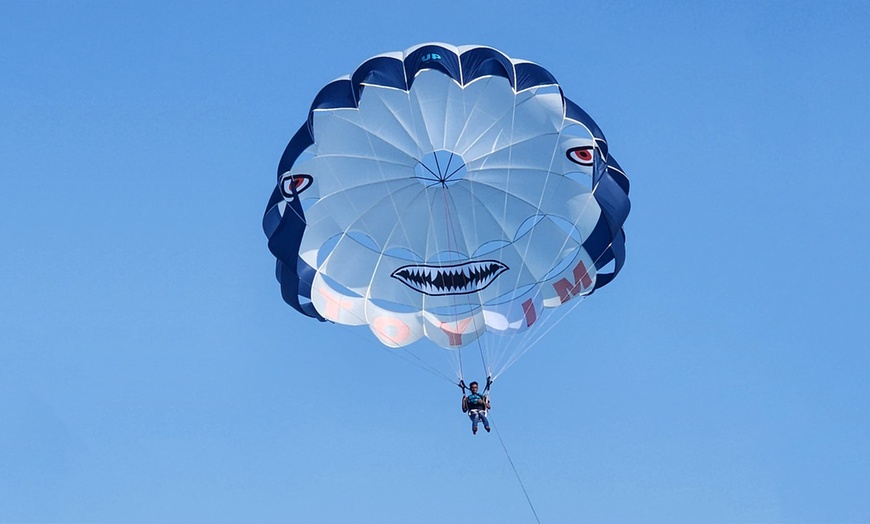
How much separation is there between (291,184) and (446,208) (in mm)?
3183

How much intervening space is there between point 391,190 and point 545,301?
3551 millimetres

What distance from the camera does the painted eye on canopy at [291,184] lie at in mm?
26531

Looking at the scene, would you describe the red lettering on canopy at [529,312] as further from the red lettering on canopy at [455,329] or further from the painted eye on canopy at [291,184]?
the painted eye on canopy at [291,184]

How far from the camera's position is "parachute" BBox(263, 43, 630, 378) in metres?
26.8

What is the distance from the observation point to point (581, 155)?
87.9 feet

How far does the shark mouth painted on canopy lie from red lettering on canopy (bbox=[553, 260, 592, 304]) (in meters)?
1.06

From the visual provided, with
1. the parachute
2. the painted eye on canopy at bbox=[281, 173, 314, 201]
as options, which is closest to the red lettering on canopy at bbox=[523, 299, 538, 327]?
the parachute

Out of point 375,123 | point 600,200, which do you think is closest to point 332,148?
point 375,123

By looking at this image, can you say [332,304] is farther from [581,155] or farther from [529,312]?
[581,155]

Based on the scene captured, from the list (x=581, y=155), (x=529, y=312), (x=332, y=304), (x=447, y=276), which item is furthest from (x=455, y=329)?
(x=581, y=155)

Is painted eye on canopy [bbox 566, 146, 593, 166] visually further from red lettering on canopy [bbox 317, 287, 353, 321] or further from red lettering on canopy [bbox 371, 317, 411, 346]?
red lettering on canopy [bbox 317, 287, 353, 321]

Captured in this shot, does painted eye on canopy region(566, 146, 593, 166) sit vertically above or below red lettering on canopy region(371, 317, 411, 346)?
above

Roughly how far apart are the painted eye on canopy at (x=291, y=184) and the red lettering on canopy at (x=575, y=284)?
505 cm

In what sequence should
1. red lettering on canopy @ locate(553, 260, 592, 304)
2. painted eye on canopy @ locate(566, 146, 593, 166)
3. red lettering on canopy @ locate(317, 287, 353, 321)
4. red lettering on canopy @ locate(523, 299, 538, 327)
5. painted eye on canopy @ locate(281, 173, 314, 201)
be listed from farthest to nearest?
red lettering on canopy @ locate(523, 299, 538, 327) → red lettering on canopy @ locate(553, 260, 592, 304) → red lettering on canopy @ locate(317, 287, 353, 321) → painted eye on canopy @ locate(566, 146, 593, 166) → painted eye on canopy @ locate(281, 173, 314, 201)
